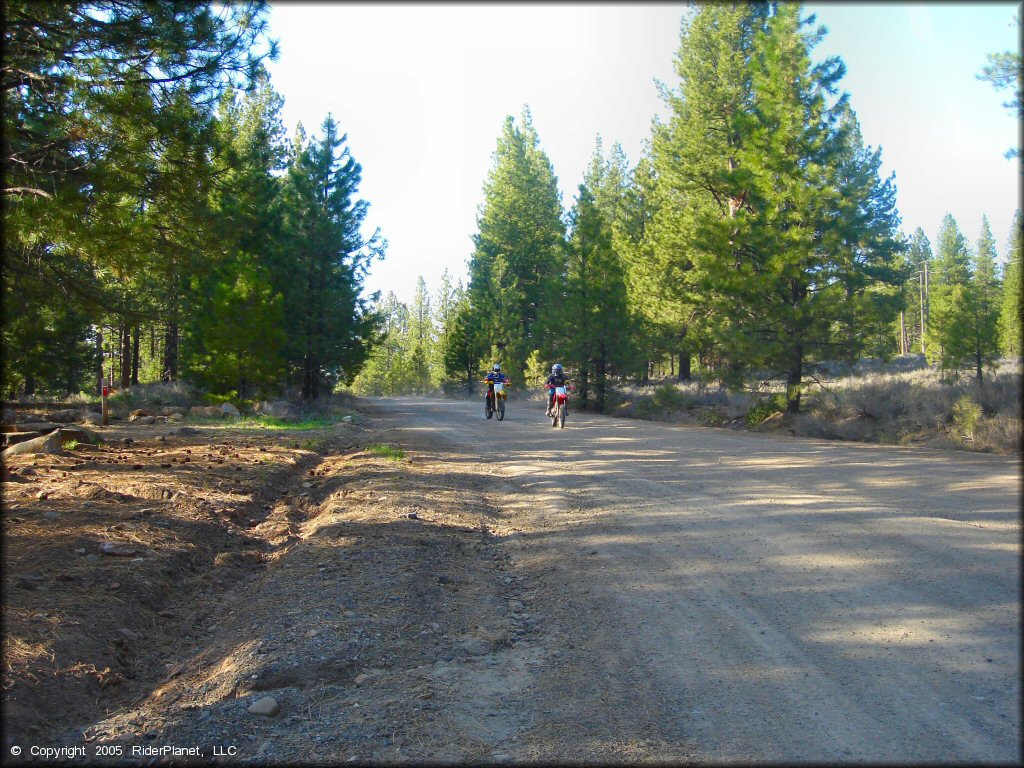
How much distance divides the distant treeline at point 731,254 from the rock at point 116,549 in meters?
7.37

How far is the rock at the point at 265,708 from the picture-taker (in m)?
3.78

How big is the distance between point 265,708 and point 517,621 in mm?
1906

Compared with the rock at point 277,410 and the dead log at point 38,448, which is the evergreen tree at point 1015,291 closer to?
the dead log at point 38,448

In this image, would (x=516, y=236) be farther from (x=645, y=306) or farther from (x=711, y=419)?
(x=711, y=419)

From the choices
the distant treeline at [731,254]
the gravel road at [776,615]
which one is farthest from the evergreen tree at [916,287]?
the gravel road at [776,615]

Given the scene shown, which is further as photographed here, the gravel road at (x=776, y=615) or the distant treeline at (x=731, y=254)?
the distant treeline at (x=731, y=254)

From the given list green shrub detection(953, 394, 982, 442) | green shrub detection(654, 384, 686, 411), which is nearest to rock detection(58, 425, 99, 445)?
green shrub detection(953, 394, 982, 442)

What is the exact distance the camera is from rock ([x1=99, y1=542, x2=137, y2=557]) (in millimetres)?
6312

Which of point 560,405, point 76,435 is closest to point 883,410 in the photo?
point 560,405

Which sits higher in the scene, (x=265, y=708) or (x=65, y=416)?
(x=65, y=416)

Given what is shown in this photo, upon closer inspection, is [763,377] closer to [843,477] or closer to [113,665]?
[843,477]

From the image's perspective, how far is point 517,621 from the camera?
16.6 feet

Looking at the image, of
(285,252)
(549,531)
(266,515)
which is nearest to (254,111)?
(285,252)

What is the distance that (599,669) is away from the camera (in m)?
4.11
